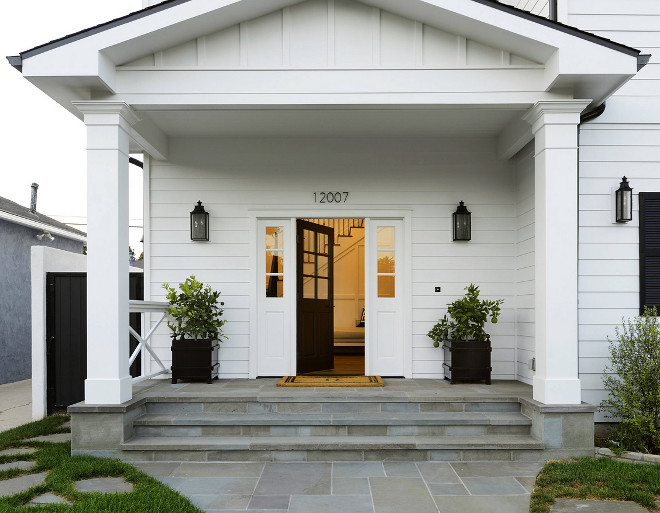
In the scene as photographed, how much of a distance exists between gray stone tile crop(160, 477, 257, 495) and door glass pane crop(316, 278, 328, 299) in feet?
9.59

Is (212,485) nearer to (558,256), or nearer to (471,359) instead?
(471,359)

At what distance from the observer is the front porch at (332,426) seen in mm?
4047

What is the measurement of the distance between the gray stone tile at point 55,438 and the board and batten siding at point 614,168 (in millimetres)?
4621

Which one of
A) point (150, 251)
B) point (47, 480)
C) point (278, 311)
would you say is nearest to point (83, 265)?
→ point (150, 251)

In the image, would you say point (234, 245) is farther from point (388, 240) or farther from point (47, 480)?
point (47, 480)

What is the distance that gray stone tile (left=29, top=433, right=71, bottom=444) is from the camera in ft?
14.9

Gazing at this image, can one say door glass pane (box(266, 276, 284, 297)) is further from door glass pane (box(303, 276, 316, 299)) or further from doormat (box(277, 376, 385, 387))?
doormat (box(277, 376, 385, 387))

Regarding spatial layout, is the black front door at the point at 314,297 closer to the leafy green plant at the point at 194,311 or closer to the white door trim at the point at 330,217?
the white door trim at the point at 330,217

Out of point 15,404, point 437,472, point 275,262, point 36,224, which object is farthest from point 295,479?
point 36,224

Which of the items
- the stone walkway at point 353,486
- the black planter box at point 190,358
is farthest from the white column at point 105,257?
the black planter box at point 190,358

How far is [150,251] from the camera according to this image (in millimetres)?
5738

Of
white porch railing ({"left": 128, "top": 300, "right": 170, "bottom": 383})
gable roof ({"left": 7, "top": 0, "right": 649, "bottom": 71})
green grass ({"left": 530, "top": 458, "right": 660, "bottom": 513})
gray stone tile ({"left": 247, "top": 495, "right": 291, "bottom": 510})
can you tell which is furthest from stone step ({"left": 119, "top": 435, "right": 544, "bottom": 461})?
gable roof ({"left": 7, "top": 0, "right": 649, "bottom": 71})

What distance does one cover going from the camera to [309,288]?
6.19m

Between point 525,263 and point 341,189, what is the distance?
81.6 inches
